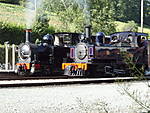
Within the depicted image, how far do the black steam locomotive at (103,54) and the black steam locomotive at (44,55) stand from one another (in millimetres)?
711

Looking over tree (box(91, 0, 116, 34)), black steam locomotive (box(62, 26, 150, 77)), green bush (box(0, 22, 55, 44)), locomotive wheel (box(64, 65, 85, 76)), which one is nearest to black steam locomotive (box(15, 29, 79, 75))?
black steam locomotive (box(62, 26, 150, 77))

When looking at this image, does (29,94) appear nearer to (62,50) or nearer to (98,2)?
(62,50)

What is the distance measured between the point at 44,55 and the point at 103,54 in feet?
10.1

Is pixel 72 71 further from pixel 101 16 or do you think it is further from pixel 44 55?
pixel 101 16

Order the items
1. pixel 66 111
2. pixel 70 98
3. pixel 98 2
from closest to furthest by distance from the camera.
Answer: pixel 66 111 → pixel 70 98 → pixel 98 2

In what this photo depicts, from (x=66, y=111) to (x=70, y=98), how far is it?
1810 millimetres

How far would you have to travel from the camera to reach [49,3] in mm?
34219

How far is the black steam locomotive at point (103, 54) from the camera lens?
1555 centimetres

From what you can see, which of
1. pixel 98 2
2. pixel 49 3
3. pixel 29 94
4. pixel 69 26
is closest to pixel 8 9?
pixel 49 3

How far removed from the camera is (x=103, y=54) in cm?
1595

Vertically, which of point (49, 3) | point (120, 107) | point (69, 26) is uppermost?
point (49, 3)

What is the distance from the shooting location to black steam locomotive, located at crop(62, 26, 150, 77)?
15.6 m

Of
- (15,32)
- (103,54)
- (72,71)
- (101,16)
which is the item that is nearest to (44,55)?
(72,71)

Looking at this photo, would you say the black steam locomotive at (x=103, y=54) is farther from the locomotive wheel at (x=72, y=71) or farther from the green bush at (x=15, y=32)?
the green bush at (x=15, y=32)
